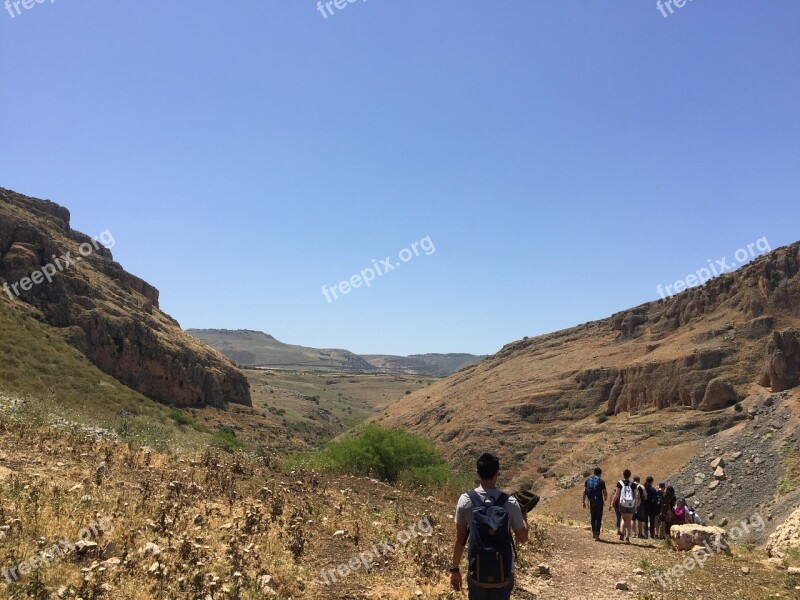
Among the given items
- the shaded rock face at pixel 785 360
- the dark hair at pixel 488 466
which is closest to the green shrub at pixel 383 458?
the dark hair at pixel 488 466

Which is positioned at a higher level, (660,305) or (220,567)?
(660,305)

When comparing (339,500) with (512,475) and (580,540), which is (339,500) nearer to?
(580,540)

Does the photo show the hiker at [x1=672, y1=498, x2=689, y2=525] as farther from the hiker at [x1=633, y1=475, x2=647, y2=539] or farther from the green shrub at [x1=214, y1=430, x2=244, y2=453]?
the green shrub at [x1=214, y1=430, x2=244, y2=453]

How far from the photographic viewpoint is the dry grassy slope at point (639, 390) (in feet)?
154

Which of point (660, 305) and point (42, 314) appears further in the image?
point (660, 305)

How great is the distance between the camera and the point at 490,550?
4.87 m

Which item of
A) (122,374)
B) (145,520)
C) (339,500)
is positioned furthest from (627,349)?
(145,520)

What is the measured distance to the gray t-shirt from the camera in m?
5.14

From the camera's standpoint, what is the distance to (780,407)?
38.9 m

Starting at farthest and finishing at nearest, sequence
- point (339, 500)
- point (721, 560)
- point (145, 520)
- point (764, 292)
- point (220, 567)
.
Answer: point (764, 292)
point (339, 500)
point (721, 560)
point (145, 520)
point (220, 567)

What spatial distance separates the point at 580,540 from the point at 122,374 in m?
53.1
